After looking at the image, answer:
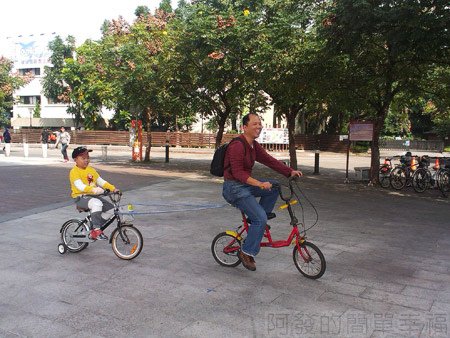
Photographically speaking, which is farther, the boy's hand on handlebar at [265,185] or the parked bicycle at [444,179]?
the parked bicycle at [444,179]

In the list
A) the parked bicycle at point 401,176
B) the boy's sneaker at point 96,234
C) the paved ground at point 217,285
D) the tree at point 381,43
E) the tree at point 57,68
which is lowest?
the paved ground at point 217,285

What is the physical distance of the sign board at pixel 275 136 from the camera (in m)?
36.4

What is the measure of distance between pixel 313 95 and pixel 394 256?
29.7ft

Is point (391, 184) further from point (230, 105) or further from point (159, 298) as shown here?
point (159, 298)

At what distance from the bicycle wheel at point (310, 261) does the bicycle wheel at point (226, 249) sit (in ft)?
2.46

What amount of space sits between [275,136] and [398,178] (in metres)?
A: 23.4

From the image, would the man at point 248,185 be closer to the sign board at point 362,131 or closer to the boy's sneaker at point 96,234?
the boy's sneaker at point 96,234

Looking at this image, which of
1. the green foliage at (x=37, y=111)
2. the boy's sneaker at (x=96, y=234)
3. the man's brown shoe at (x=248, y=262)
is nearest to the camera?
the man's brown shoe at (x=248, y=262)

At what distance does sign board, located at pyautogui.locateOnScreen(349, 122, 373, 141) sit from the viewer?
13.9 metres

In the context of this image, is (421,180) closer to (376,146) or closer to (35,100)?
(376,146)

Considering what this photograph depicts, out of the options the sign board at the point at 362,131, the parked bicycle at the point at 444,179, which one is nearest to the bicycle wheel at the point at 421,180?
the parked bicycle at the point at 444,179

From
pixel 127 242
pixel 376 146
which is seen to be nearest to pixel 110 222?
pixel 127 242

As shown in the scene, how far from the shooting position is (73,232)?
5.81 meters

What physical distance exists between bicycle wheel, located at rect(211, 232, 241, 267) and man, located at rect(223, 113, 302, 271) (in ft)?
1.01
